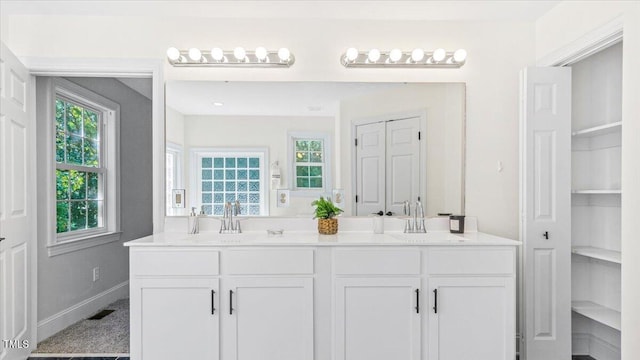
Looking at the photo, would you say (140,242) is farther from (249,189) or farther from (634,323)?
(634,323)

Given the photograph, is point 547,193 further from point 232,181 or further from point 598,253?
point 232,181

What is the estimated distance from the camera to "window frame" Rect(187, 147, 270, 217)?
253cm

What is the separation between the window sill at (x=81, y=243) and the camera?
2.87 metres

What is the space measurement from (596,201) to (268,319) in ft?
7.97

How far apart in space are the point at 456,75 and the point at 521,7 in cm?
58

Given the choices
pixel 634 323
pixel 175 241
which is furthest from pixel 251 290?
pixel 634 323

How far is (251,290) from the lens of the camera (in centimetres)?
204

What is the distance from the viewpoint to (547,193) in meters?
2.37

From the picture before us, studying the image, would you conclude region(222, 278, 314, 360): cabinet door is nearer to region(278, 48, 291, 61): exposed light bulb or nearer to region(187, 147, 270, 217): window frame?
region(187, 147, 270, 217): window frame

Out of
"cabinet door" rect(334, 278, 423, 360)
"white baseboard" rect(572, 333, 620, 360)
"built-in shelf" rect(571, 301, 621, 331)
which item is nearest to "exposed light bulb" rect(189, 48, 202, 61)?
"cabinet door" rect(334, 278, 423, 360)

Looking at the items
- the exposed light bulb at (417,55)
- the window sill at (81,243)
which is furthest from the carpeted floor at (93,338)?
the exposed light bulb at (417,55)

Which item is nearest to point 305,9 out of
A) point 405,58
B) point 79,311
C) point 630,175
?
point 405,58

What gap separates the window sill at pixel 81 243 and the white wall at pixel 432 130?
2367 millimetres

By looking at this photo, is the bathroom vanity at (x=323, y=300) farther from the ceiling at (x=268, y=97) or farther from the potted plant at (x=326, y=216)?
the ceiling at (x=268, y=97)
